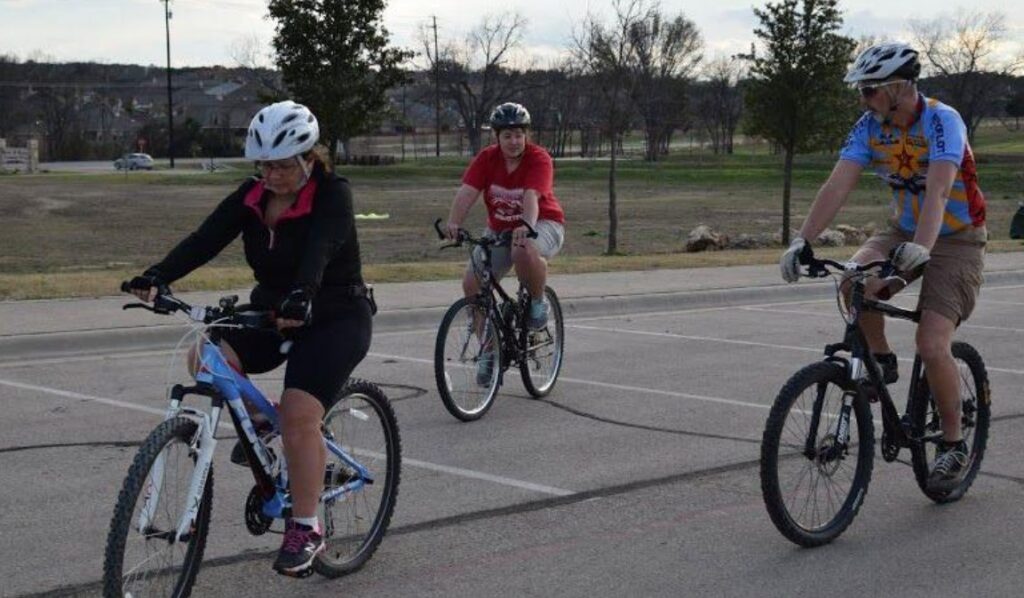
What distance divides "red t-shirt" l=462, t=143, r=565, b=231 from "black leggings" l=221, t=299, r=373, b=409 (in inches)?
159

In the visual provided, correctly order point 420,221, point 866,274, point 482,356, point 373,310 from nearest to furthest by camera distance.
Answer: point 373,310, point 866,274, point 482,356, point 420,221

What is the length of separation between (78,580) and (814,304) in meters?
11.6

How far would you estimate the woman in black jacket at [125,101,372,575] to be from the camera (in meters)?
5.12

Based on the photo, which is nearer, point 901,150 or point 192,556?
point 192,556

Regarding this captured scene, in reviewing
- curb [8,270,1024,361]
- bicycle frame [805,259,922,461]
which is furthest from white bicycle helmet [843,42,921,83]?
curb [8,270,1024,361]

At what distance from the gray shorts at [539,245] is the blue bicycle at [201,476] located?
384 cm

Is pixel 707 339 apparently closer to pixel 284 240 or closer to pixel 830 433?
pixel 830 433

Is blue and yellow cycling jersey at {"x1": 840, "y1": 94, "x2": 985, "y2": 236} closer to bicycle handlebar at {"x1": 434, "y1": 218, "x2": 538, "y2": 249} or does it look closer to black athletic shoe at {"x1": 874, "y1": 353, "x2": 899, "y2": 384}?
black athletic shoe at {"x1": 874, "y1": 353, "x2": 899, "y2": 384}

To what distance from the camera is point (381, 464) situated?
588 cm

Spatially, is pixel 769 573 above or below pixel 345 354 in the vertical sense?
below

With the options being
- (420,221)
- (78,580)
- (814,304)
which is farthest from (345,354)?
(420,221)

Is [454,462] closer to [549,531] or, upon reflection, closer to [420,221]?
[549,531]

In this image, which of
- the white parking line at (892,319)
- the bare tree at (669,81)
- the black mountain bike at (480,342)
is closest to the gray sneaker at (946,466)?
the black mountain bike at (480,342)

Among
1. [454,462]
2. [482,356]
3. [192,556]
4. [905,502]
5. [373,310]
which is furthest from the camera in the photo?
[482,356]
